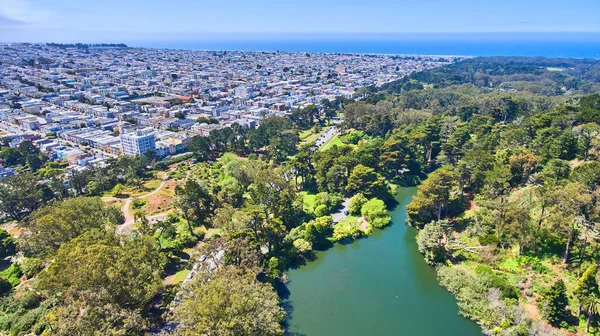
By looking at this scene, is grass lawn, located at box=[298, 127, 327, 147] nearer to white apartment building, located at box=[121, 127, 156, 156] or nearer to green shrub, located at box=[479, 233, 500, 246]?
white apartment building, located at box=[121, 127, 156, 156]

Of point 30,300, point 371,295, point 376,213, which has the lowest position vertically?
point 371,295

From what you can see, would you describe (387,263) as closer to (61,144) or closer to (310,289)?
(310,289)

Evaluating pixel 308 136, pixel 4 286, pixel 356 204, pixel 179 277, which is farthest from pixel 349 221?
pixel 308 136

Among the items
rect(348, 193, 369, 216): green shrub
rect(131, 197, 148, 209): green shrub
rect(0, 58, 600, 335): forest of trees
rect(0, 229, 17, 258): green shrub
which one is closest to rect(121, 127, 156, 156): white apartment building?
rect(0, 58, 600, 335): forest of trees

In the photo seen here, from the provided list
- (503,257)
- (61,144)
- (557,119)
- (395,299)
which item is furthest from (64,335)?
(61,144)

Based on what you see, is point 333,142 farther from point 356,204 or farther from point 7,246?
point 7,246
